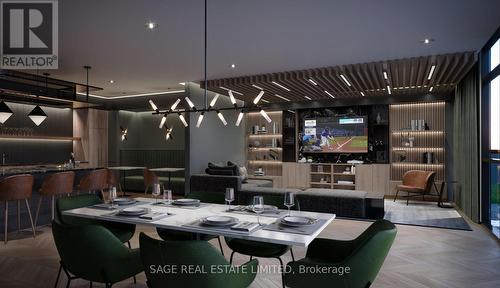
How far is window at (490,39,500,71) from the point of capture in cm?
447

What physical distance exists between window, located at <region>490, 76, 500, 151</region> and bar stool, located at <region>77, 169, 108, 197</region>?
6.25 metres

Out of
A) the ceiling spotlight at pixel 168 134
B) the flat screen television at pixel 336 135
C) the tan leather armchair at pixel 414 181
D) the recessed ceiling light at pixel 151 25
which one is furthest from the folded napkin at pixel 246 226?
the ceiling spotlight at pixel 168 134

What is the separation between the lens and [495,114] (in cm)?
478

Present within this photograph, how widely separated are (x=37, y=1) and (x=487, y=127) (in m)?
6.41

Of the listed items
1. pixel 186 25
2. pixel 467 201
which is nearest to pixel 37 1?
pixel 186 25

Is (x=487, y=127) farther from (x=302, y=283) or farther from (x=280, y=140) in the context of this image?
(x=280, y=140)

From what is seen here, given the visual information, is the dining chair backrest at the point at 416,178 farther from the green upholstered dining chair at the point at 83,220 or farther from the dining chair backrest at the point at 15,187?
the dining chair backrest at the point at 15,187

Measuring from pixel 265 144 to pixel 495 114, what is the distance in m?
6.43

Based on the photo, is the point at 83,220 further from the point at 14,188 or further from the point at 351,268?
the point at 351,268

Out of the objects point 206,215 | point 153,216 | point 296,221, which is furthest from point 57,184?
point 296,221

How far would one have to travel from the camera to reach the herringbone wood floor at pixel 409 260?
312 cm

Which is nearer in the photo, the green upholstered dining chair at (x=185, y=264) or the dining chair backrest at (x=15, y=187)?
the green upholstered dining chair at (x=185, y=264)

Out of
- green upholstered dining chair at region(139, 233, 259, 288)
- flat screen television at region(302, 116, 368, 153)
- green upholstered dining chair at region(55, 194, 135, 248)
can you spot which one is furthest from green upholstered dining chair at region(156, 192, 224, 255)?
flat screen television at region(302, 116, 368, 153)

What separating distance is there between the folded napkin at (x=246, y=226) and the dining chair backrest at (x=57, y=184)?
3.86 meters
